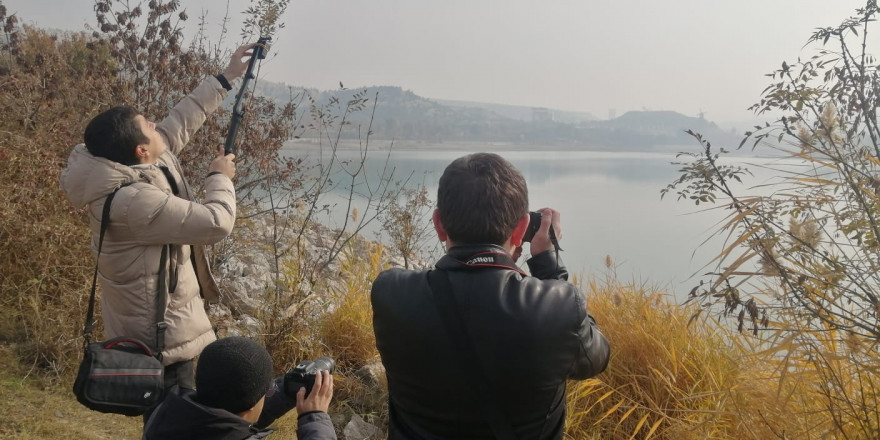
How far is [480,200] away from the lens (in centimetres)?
158

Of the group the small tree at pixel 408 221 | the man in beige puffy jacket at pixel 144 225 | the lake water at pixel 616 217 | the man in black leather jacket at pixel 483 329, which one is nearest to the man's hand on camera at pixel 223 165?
the man in beige puffy jacket at pixel 144 225

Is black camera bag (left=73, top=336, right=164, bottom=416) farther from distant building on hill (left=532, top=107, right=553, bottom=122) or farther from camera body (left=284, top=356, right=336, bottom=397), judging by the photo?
distant building on hill (left=532, top=107, right=553, bottom=122)

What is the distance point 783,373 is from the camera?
244cm

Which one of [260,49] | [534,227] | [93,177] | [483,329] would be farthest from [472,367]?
[260,49]

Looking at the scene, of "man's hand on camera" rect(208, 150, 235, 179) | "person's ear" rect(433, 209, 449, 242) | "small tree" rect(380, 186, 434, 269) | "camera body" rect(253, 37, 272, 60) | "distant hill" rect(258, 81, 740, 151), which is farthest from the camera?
"distant hill" rect(258, 81, 740, 151)

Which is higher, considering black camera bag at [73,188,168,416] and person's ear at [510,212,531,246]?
person's ear at [510,212,531,246]

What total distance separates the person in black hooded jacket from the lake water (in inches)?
42.0

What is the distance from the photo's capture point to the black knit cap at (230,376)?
1.92 meters

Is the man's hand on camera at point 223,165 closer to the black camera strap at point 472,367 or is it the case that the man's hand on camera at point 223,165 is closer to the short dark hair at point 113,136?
the short dark hair at point 113,136

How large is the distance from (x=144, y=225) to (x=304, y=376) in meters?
0.94

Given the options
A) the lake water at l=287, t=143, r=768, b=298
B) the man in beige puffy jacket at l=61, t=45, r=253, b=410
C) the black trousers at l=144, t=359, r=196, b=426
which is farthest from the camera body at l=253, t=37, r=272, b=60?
the black trousers at l=144, t=359, r=196, b=426

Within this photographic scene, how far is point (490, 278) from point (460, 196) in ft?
0.75

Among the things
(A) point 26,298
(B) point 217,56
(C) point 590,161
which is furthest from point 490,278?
(C) point 590,161

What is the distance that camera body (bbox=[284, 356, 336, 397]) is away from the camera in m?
2.02
